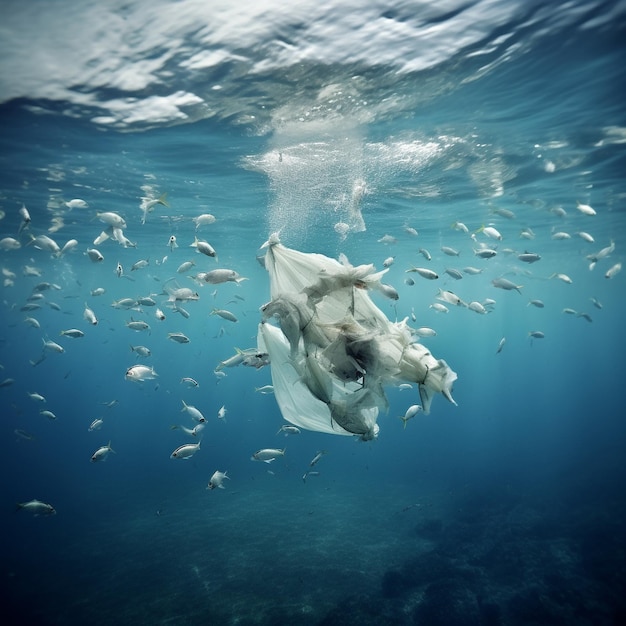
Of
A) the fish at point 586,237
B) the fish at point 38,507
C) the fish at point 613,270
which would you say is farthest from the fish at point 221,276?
the fish at point 613,270

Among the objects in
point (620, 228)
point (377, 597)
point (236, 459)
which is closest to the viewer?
point (377, 597)

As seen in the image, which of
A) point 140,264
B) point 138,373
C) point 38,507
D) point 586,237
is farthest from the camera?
point 586,237

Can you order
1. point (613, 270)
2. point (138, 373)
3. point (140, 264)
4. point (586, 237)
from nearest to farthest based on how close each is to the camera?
1. point (138, 373)
2. point (140, 264)
3. point (586, 237)
4. point (613, 270)

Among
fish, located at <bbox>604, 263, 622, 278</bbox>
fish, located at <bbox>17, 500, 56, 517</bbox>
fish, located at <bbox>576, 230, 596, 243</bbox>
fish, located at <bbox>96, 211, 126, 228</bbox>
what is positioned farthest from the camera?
fish, located at <bbox>604, 263, 622, 278</bbox>

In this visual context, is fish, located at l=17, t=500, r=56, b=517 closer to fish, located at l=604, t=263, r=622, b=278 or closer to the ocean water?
the ocean water

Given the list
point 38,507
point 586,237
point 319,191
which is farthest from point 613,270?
point 38,507

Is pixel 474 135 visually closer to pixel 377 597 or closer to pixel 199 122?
pixel 199 122

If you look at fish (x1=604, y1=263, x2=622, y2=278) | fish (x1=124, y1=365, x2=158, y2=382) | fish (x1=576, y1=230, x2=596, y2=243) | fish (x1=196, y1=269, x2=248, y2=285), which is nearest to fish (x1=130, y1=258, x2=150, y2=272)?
fish (x1=124, y1=365, x2=158, y2=382)

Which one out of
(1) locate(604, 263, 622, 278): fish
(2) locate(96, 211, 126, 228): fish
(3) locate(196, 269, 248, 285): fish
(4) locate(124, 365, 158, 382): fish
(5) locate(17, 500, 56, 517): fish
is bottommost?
(5) locate(17, 500, 56, 517): fish

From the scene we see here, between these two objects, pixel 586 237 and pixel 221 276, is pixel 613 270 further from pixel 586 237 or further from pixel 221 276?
pixel 221 276

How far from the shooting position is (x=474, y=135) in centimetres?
1201

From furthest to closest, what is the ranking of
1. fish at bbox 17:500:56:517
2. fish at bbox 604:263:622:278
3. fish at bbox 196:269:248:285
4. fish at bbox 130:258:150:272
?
fish at bbox 604:263:622:278 < fish at bbox 130:258:150:272 < fish at bbox 17:500:56:517 < fish at bbox 196:269:248:285

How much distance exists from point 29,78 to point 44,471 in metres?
42.6

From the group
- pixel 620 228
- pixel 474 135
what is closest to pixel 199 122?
pixel 474 135
